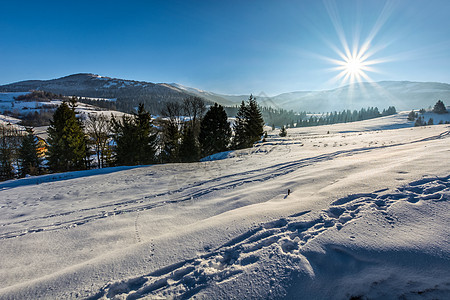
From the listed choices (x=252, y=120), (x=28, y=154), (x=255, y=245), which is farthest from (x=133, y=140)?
(x=255, y=245)

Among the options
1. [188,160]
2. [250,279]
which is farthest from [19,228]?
[188,160]

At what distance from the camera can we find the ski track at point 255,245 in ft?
7.86

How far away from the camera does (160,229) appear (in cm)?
429

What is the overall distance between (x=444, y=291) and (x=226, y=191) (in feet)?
17.2

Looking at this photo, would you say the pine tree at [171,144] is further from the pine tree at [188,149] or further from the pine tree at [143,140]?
the pine tree at [143,140]

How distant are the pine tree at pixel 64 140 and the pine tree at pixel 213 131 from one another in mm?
15715

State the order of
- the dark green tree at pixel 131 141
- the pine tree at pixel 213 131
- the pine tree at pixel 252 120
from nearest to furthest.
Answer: the dark green tree at pixel 131 141 < the pine tree at pixel 213 131 < the pine tree at pixel 252 120

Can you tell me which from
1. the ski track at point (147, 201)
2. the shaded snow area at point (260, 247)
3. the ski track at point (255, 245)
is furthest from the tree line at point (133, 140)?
the ski track at point (255, 245)

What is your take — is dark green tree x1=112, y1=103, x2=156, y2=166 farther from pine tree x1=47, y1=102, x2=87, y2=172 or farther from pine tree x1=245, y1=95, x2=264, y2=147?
pine tree x1=245, y1=95, x2=264, y2=147

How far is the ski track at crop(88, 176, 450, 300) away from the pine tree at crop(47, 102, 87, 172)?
26.7 metres

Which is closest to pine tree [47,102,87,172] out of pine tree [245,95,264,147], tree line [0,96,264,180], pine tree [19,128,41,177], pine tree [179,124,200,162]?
tree line [0,96,264,180]

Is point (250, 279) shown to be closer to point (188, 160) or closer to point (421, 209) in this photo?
point (421, 209)

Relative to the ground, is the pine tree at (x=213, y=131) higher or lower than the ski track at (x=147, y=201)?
higher

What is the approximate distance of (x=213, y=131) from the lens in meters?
26.0
